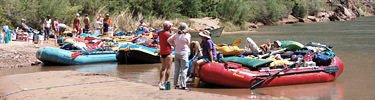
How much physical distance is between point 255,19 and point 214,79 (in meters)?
45.8

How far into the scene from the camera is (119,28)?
30.2 meters

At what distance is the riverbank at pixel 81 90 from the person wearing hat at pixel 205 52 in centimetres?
152

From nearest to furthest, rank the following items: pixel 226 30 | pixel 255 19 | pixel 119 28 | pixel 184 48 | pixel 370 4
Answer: pixel 184 48 < pixel 119 28 < pixel 226 30 < pixel 255 19 < pixel 370 4

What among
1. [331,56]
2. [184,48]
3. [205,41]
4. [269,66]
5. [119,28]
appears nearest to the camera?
[184,48]

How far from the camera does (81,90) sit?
9062mm

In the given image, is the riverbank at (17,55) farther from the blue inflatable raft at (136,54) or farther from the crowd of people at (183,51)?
the crowd of people at (183,51)

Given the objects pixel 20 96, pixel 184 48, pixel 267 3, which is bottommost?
pixel 20 96

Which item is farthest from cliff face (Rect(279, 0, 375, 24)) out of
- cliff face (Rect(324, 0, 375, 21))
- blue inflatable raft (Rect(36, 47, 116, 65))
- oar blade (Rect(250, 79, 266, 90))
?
oar blade (Rect(250, 79, 266, 90))

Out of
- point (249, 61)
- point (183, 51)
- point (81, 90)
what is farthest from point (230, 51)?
point (81, 90)

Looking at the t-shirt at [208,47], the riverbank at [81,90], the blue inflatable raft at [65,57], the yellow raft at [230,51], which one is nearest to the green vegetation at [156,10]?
the blue inflatable raft at [65,57]

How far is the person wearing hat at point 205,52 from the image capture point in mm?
10270

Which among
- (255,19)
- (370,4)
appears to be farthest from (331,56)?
(370,4)

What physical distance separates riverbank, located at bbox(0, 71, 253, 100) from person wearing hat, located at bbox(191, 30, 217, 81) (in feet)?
4.99

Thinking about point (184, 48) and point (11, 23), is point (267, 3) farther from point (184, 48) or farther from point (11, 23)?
point (184, 48)
